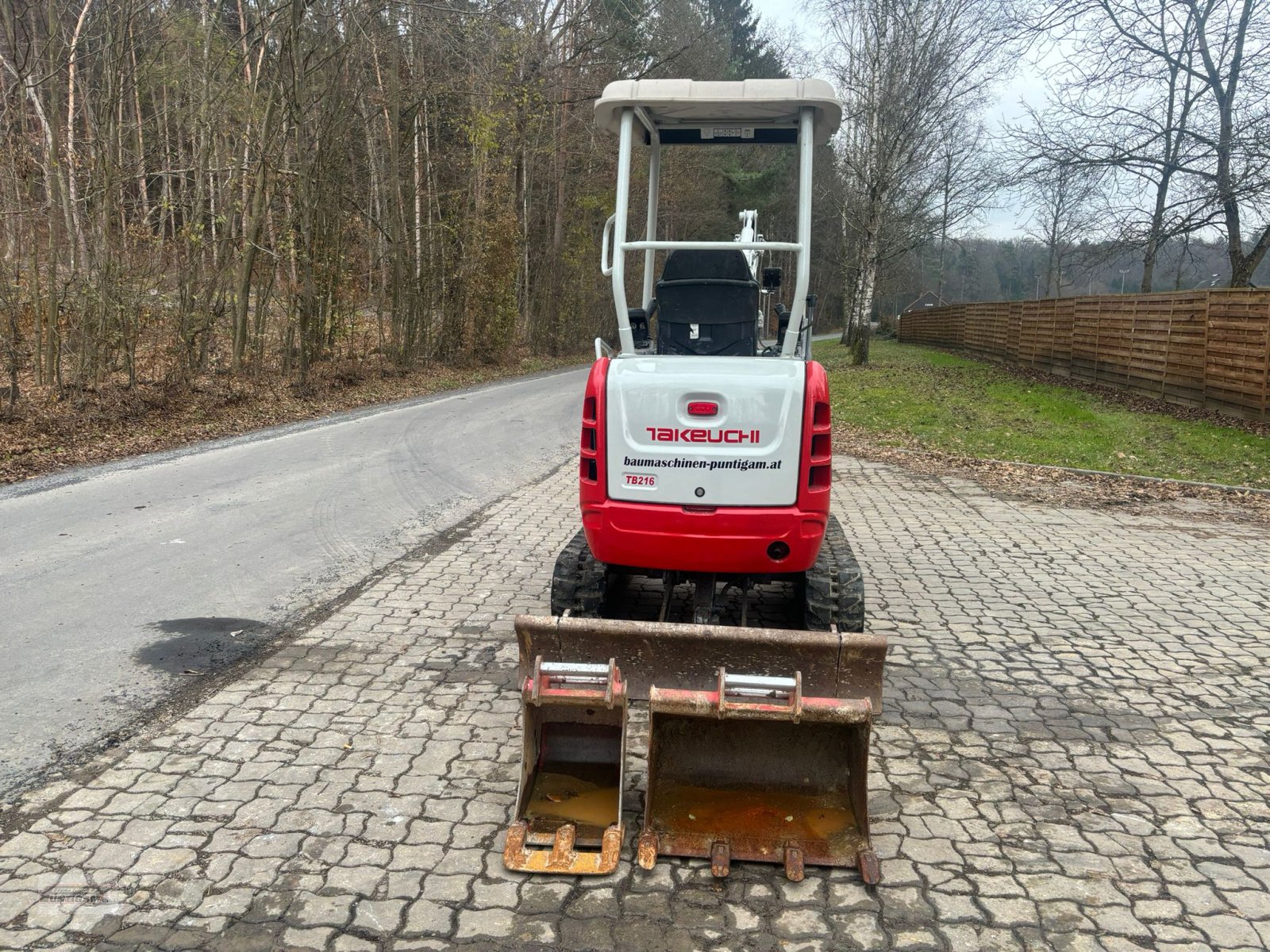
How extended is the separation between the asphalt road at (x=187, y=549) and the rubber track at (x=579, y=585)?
A: 184 cm

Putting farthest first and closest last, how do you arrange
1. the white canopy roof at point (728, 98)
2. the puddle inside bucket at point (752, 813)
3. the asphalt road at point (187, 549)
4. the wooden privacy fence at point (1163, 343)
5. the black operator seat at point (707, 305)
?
the wooden privacy fence at point (1163, 343) → the black operator seat at point (707, 305) → the white canopy roof at point (728, 98) → the asphalt road at point (187, 549) → the puddle inside bucket at point (752, 813)

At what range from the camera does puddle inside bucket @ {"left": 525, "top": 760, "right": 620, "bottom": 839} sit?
3479 mm

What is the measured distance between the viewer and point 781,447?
14.7 ft

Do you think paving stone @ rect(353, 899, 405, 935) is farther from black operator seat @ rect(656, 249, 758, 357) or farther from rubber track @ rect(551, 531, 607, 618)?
black operator seat @ rect(656, 249, 758, 357)

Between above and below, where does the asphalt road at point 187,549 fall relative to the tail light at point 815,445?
below

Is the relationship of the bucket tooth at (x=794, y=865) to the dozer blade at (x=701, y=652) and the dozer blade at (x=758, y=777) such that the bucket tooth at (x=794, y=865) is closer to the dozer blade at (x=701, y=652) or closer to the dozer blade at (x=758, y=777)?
the dozer blade at (x=758, y=777)

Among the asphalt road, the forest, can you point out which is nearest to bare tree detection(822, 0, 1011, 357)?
the forest

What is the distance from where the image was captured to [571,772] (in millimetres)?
3689

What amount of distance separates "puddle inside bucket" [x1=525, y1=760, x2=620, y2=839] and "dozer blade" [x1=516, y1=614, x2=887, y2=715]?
1.18 feet

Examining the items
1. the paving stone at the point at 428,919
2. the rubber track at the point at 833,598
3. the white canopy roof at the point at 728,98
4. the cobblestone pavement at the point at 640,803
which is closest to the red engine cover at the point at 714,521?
the rubber track at the point at 833,598

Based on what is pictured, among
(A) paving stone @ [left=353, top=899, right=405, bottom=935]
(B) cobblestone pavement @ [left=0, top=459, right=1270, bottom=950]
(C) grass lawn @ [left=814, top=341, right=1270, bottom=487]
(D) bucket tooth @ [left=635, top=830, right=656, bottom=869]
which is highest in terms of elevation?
(C) grass lawn @ [left=814, top=341, right=1270, bottom=487]

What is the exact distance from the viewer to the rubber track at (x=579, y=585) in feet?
16.4

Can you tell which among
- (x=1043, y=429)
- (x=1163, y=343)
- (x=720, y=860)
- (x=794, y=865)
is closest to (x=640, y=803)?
(x=720, y=860)

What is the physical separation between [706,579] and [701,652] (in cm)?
117
